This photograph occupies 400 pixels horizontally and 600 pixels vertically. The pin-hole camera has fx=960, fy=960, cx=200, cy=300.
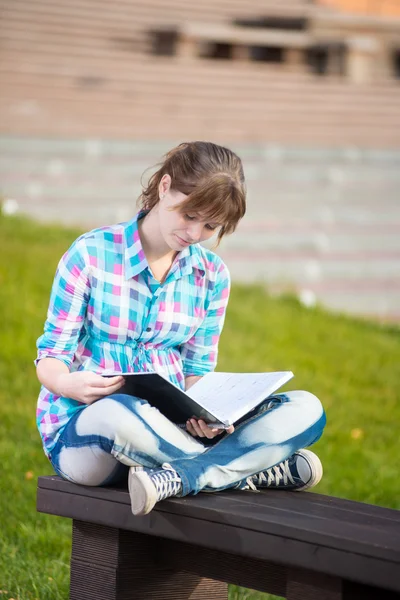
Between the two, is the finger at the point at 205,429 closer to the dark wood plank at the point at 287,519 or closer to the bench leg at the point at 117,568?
the dark wood plank at the point at 287,519

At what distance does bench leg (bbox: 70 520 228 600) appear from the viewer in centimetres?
220

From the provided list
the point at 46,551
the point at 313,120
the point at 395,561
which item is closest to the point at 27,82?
the point at 313,120

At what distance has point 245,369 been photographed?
5.59m

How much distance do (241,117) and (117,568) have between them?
9.37 metres

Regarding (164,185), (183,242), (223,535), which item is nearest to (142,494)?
(223,535)

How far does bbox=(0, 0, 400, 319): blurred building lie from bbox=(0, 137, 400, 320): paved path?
0.7 inches

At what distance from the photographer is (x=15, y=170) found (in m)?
8.89

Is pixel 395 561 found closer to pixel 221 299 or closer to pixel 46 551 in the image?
pixel 221 299

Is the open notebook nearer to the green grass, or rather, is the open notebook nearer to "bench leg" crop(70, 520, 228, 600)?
"bench leg" crop(70, 520, 228, 600)

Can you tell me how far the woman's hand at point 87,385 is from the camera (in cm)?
221

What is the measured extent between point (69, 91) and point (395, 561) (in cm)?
902

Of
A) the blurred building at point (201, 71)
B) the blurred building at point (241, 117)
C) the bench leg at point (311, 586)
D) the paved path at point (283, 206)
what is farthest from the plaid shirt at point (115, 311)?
the blurred building at point (201, 71)

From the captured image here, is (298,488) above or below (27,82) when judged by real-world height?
below

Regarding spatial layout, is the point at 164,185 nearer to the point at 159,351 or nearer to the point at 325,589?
the point at 159,351
